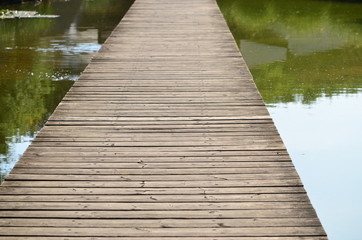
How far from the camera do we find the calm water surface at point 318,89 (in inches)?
156

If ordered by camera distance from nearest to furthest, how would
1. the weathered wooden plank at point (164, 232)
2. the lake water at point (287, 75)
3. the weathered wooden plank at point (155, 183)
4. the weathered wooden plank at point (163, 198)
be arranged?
the weathered wooden plank at point (164, 232)
the weathered wooden plank at point (163, 198)
the weathered wooden plank at point (155, 183)
the lake water at point (287, 75)

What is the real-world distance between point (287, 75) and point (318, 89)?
24.0 inches

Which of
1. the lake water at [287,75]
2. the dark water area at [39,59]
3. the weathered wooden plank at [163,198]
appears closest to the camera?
the weathered wooden plank at [163,198]

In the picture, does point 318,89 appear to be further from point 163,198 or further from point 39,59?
point 163,198

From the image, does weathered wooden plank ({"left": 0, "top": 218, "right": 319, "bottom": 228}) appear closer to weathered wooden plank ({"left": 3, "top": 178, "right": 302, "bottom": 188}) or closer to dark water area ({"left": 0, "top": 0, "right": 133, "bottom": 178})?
weathered wooden plank ({"left": 3, "top": 178, "right": 302, "bottom": 188})

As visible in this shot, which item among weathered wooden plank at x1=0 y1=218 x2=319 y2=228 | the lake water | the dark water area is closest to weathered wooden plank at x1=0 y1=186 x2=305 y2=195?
weathered wooden plank at x1=0 y1=218 x2=319 y2=228

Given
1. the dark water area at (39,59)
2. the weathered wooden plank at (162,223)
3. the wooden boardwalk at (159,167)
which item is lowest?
the dark water area at (39,59)

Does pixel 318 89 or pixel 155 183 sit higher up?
pixel 155 183

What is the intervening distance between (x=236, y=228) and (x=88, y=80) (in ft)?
8.90

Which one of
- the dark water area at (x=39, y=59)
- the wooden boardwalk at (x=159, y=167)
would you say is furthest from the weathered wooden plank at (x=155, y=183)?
the dark water area at (x=39, y=59)

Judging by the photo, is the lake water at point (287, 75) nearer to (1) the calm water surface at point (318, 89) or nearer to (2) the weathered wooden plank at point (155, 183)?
(1) the calm water surface at point (318, 89)

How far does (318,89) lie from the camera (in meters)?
6.39

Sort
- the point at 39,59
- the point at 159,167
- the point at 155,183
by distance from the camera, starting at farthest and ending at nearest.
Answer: the point at 39,59 < the point at 159,167 < the point at 155,183

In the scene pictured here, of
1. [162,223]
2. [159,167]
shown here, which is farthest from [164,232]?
[159,167]
